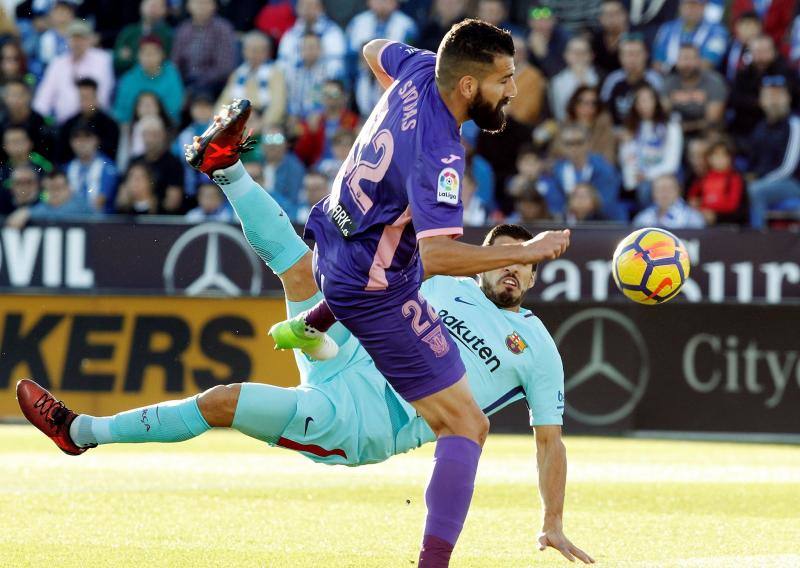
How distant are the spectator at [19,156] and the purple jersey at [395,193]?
1012 centimetres

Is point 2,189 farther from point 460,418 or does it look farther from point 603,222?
point 460,418

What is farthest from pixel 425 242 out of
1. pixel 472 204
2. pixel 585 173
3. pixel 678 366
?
pixel 585 173

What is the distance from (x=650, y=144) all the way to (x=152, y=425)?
9.62 meters

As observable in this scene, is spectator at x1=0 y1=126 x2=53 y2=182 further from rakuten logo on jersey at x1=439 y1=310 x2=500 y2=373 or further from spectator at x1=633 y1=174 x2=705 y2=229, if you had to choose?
rakuten logo on jersey at x1=439 y1=310 x2=500 y2=373

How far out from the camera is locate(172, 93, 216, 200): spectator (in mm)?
15516

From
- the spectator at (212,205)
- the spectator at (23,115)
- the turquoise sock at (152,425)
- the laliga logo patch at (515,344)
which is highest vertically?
the spectator at (23,115)

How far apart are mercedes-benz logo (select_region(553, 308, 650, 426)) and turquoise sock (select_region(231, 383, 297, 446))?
750 cm

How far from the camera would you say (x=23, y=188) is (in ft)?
50.2

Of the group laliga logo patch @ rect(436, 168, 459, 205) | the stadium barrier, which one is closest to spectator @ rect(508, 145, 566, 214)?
the stadium barrier


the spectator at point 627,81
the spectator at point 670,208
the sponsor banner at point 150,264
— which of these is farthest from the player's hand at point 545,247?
the spectator at point 627,81

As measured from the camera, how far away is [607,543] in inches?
285

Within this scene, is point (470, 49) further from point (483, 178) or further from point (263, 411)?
point (483, 178)

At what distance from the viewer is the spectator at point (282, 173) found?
14977mm

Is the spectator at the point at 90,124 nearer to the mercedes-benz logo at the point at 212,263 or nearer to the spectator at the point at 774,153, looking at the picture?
the mercedes-benz logo at the point at 212,263
